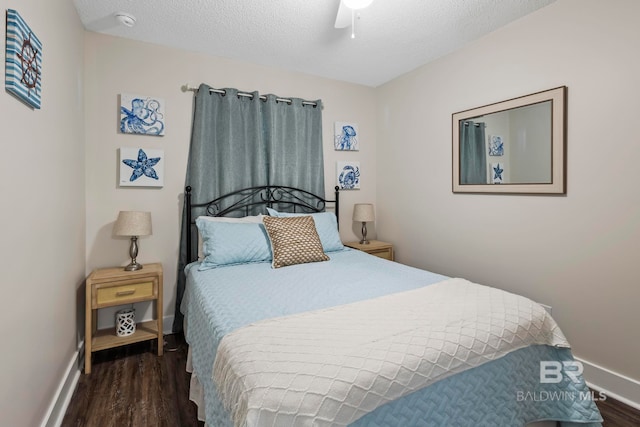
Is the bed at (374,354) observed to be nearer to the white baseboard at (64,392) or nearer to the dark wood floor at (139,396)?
the dark wood floor at (139,396)

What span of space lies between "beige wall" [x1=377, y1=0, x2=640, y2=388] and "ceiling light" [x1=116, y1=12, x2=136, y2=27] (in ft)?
8.50

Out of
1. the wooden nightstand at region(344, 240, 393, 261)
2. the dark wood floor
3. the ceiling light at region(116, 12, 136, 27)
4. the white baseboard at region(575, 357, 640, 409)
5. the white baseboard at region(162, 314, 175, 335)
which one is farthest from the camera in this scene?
the wooden nightstand at region(344, 240, 393, 261)

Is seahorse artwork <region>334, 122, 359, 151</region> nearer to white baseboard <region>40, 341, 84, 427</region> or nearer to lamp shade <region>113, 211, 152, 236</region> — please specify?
lamp shade <region>113, 211, 152, 236</region>

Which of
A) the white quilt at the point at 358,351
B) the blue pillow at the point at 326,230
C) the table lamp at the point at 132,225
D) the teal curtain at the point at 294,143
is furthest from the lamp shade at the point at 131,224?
the white quilt at the point at 358,351

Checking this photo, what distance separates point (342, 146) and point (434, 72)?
1.19 m

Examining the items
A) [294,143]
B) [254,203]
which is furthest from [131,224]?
[294,143]

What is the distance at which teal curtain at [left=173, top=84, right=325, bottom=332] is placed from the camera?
287 cm

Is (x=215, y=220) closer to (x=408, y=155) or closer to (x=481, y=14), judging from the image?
(x=408, y=155)

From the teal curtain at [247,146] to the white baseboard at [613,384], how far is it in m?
2.56

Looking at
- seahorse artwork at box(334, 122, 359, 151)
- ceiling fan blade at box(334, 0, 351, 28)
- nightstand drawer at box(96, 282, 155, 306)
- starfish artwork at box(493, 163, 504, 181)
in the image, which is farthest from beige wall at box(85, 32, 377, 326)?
starfish artwork at box(493, 163, 504, 181)

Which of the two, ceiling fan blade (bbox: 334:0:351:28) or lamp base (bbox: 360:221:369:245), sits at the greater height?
ceiling fan blade (bbox: 334:0:351:28)

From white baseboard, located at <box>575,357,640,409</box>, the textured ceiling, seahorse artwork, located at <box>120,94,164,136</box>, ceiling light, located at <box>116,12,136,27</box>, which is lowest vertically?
white baseboard, located at <box>575,357,640,409</box>

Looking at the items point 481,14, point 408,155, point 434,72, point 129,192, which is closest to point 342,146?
point 408,155

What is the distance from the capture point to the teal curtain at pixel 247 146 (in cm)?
287
